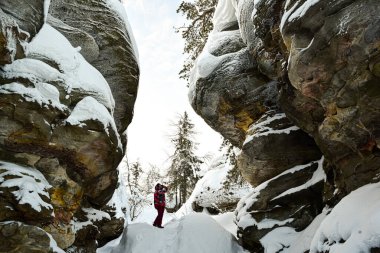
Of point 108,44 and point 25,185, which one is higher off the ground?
point 108,44

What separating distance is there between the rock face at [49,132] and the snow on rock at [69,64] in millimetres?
25

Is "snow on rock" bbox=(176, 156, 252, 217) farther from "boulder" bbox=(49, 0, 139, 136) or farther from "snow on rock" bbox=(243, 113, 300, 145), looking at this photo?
"boulder" bbox=(49, 0, 139, 136)

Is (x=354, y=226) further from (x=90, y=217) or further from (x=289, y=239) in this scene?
(x=90, y=217)

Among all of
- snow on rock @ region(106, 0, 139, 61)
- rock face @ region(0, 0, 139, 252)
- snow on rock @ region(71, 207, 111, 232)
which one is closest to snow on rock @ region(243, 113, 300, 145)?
rock face @ region(0, 0, 139, 252)

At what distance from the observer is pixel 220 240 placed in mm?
10875

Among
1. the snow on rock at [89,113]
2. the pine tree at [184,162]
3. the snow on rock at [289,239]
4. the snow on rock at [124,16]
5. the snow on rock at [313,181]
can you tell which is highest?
the snow on rock at [124,16]

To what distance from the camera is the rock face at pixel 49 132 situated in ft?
21.6

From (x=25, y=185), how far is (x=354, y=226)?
20.7ft

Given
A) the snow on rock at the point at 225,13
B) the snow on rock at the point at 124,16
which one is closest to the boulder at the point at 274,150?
the snow on rock at the point at 124,16

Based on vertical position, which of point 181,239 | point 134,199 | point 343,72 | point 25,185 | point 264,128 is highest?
point 343,72

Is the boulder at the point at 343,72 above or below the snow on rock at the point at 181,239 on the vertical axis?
above

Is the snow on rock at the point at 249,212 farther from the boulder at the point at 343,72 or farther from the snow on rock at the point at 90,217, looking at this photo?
the snow on rock at the point at 90,217

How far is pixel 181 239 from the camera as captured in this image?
35.5ft

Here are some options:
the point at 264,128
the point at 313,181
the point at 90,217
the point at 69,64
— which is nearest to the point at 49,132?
the point at 69,64
